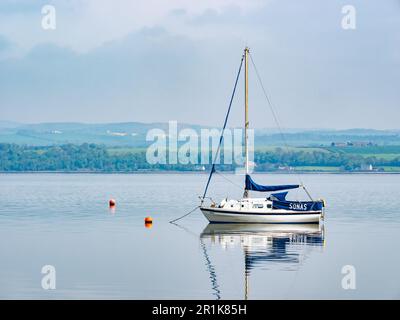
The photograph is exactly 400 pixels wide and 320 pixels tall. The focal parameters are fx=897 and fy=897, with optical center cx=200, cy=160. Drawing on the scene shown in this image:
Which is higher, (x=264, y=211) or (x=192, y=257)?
(x=264, y=211)

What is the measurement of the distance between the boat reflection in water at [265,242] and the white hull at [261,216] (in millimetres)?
351

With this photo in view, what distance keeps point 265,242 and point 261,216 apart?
805 cm

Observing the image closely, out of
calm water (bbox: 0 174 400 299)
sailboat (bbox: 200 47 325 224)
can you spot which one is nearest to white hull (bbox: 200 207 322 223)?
sailboat (bbox: 200 47 325 224)

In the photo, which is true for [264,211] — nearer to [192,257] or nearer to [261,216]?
[261,216]

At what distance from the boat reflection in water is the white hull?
13.8 inches

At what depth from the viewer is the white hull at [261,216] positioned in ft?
204

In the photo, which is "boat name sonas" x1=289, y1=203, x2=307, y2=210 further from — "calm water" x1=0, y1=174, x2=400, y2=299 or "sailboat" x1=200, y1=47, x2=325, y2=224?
"calm water" x1=0, y1=174, x2=400, y2=299

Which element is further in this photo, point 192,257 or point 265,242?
point 265,242

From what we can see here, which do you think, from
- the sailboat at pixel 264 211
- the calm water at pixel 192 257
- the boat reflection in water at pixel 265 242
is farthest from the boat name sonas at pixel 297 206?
the calm water at pixel 192 257

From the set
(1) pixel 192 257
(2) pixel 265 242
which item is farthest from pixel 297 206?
(1) pixel 192 257

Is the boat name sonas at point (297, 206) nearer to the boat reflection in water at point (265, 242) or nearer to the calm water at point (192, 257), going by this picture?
the boat reflection in water at point (265, 242)

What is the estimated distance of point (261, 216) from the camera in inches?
2443

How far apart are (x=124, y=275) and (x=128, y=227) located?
25.1 metres
